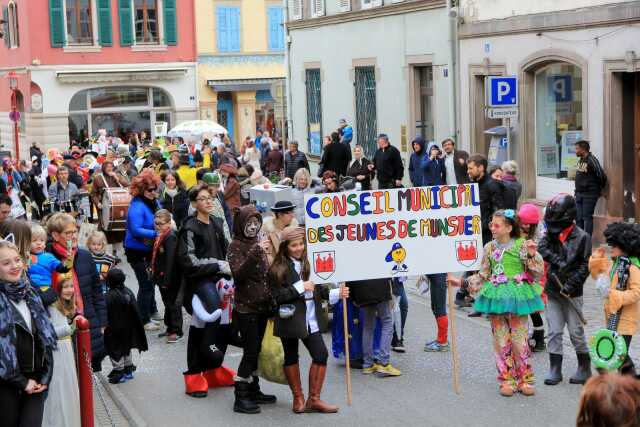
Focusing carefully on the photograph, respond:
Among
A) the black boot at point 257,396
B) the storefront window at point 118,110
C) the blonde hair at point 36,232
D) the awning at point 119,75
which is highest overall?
the awning at point 119,75

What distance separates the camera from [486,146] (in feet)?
69.4

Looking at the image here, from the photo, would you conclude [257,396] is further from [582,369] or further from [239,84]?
[239,84]

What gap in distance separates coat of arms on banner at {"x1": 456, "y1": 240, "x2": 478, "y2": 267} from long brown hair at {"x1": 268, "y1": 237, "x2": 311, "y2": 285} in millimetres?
1304

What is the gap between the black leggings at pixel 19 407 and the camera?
21.3ft

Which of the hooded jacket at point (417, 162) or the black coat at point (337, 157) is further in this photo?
the black coat at point (337, 157)

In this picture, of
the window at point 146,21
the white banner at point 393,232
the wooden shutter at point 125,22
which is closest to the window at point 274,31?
the window at point 146,21

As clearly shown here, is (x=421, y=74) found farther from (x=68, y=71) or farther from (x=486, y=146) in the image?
(x=68, y=71)

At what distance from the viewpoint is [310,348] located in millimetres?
8766

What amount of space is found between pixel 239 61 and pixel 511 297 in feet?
128

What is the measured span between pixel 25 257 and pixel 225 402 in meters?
2.42

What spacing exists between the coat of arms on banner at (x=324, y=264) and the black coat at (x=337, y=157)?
48.4 feet

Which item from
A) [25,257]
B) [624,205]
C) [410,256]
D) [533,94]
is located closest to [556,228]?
[410,256]

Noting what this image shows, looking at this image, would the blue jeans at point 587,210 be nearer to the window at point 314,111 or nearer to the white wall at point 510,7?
the white wall at point 510,7

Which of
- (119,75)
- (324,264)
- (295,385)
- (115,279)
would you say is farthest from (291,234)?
(119,75)
